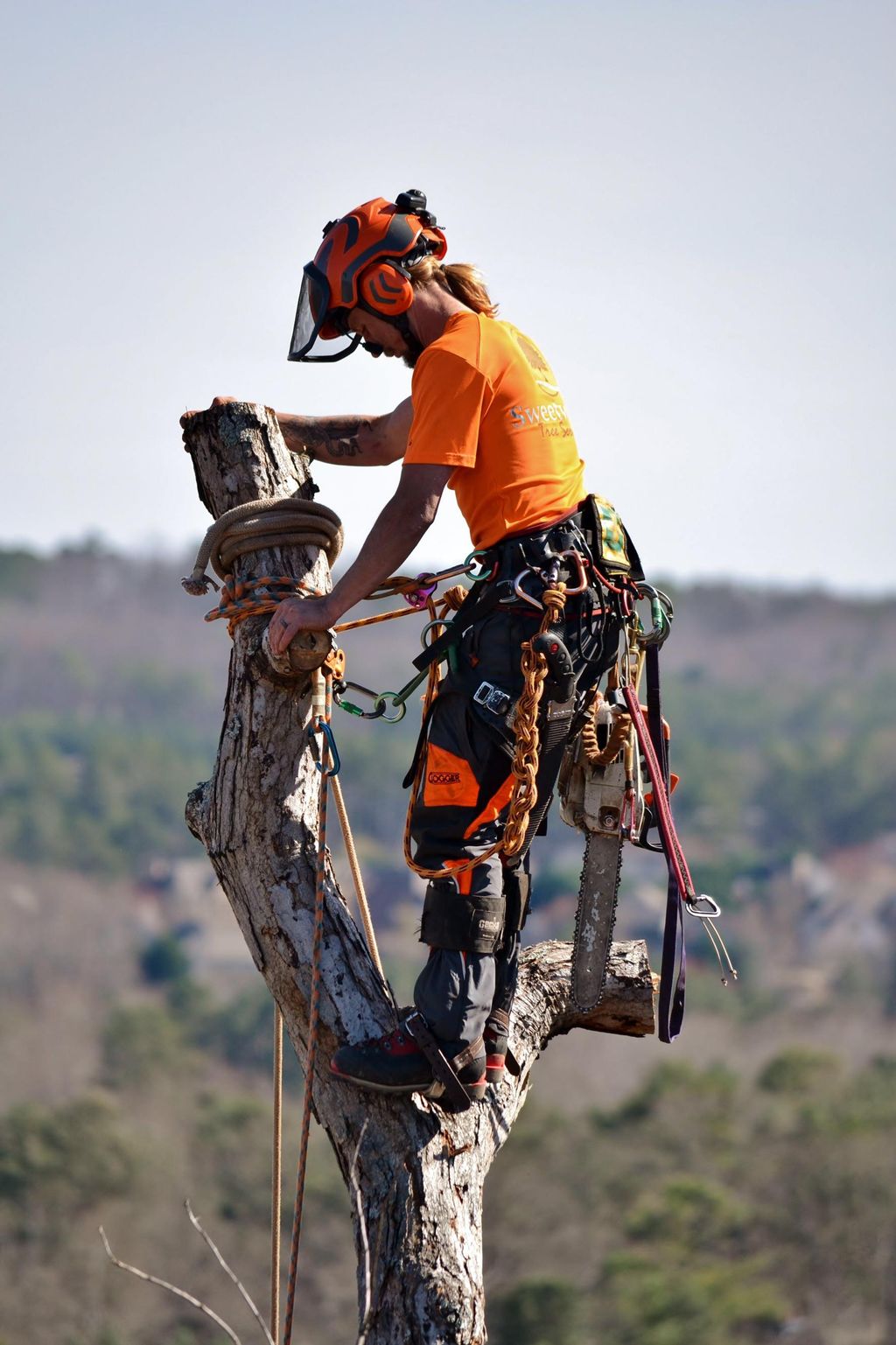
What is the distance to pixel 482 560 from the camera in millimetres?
3746

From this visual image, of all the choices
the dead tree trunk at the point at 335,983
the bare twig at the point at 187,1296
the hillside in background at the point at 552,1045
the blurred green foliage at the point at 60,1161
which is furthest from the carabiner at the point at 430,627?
the blurred green foliage at the point at 60,1161

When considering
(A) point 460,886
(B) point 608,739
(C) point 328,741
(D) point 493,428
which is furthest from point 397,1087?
(D) point 493,428

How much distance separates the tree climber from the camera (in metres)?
3.53

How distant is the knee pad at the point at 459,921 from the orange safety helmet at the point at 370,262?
1.35m

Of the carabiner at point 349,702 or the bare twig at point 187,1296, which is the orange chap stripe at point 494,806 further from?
the bare twig at point 187,1296

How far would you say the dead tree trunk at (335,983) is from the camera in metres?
A: 3.26

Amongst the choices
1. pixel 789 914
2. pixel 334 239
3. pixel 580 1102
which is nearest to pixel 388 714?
pixel 334 239

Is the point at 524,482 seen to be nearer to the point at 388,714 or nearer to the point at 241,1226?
the point at 388,714

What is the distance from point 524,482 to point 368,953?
1.14m

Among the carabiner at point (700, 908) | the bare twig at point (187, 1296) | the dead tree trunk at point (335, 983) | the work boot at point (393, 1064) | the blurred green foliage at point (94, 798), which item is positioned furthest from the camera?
the blurred green foliage at point (94, 798)

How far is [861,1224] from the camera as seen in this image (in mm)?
43594

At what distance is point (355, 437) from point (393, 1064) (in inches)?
70.0

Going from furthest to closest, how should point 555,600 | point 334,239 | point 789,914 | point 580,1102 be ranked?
point 789,914
point 580,1102
point 334,239
point 555,600

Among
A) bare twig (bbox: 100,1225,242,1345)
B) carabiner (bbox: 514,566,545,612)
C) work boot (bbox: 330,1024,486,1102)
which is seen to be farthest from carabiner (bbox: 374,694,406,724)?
bare twig (bbox: 100,1225,242,1345)
